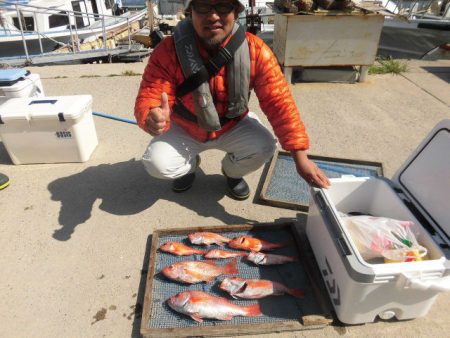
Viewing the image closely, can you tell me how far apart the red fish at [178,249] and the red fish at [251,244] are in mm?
218

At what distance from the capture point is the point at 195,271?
193cm

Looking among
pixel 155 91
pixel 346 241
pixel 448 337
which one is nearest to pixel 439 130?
pixel 346 241

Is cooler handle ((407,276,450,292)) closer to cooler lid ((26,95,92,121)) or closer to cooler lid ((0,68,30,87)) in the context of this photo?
cooler lid ((26,95,92,121))

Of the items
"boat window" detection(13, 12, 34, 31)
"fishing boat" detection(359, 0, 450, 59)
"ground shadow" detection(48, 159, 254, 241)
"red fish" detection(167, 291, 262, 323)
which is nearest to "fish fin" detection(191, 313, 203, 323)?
"red fish" detection(167, 291, 262, 323)

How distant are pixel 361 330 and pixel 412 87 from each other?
4226mm

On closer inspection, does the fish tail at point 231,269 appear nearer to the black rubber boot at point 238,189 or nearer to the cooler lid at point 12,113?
the black rubber boot at point 238,189

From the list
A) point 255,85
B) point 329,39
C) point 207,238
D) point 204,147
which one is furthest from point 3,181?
point 329,39

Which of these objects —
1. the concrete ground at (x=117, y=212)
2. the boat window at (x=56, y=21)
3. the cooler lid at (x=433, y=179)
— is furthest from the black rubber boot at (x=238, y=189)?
the boat window at (x=56, y=21)

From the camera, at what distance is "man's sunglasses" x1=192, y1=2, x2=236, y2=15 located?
73.0 inches

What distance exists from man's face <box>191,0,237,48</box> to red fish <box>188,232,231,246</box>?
1.22 meters

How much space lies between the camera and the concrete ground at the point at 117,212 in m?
1.78

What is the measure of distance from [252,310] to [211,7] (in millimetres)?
1692

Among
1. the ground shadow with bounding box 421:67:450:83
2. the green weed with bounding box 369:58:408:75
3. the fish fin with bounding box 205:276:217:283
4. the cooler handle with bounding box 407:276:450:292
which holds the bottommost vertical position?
the fish fin with bounding box 205:276:217:283

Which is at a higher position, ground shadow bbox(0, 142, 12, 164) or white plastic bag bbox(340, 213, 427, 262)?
white plastic bag bbox(340, 213, 427, 262)
